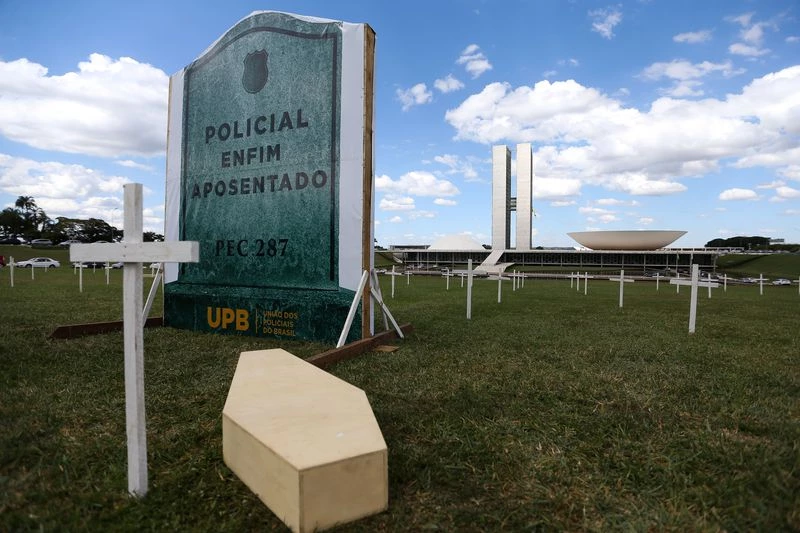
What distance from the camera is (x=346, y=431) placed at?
2664mm

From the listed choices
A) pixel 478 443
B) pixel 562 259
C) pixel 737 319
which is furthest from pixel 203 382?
pixel 562 259

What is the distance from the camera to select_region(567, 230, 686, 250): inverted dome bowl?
5834cm

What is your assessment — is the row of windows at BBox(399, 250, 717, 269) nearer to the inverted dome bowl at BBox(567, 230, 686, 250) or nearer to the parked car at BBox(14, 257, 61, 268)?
the inverted dome bowl at BBox(567, 230, 686, 250)

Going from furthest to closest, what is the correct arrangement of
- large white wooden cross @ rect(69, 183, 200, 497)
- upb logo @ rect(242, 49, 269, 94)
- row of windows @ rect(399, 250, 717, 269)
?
row of windows @ rect(399, 250, 717, 269)
upb logo @ rect(242, 49, 269, 94)
large white wooden cross @ rect(69, 183, 200, 497)

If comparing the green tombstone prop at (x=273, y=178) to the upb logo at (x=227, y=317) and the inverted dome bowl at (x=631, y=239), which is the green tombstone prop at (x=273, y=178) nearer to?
the upb logo at (x=227, y=317)

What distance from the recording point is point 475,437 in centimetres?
345

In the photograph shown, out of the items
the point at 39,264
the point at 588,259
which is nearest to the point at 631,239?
the point at 588,259

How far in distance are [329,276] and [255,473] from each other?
4.74 m

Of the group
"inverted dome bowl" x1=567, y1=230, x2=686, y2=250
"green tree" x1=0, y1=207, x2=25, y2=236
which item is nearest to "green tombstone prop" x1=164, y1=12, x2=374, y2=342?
"inverted dome bowl" x1=567, y1=230, x2=686, y2=250

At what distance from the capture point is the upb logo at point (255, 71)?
771 centimetres

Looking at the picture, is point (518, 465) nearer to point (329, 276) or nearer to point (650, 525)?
point (650, 525)

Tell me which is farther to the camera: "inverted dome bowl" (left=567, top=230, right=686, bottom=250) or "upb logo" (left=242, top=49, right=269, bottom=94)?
"inverted dome bowl" (left=567, top=230, right=686, bottom=250)

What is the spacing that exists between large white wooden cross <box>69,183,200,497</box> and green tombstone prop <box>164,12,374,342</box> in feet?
14.3

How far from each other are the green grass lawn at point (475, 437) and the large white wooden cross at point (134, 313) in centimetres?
23
